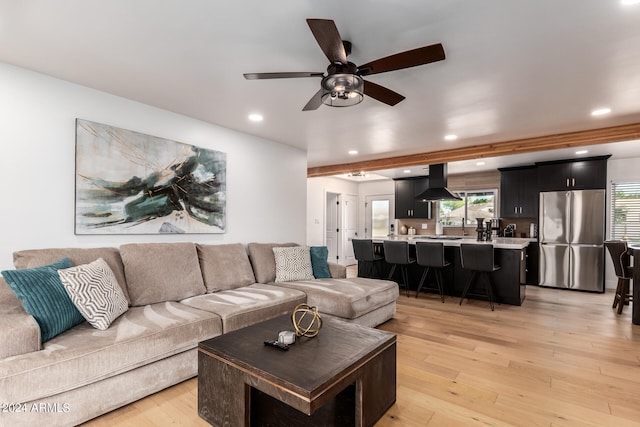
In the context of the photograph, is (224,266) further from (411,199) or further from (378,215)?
(378,215)

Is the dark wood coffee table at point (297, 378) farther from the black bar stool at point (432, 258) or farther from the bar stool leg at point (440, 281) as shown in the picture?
the bar stool leg at point (440, 281)

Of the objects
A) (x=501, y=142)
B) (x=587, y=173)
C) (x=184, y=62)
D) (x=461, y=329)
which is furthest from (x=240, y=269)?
(x=587, y=173)

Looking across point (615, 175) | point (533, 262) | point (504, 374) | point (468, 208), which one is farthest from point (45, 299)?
point (615, 175)

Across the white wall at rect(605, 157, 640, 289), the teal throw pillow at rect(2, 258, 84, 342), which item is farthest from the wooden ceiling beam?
the teal throw pillow at rect(2, 258, 84, 342)

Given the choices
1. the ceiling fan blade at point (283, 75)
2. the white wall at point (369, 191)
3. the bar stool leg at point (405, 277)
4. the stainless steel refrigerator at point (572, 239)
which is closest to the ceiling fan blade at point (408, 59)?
the ceiling fan blade at point (283, 75)

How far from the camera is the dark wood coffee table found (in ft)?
5.17

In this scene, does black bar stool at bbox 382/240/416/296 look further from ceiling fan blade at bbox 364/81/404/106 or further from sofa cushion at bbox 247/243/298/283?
ceiling fan blade at bbox 364/81/404/106

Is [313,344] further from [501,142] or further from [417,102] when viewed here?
[501,142]

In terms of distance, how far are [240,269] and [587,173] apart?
622cm

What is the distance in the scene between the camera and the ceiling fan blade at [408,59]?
5.83ft

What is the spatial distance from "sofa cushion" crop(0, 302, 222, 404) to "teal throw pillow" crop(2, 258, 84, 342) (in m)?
0.07

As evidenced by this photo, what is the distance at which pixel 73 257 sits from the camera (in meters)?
2.58

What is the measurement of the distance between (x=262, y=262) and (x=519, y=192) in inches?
220

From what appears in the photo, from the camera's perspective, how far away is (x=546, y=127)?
158 inches
